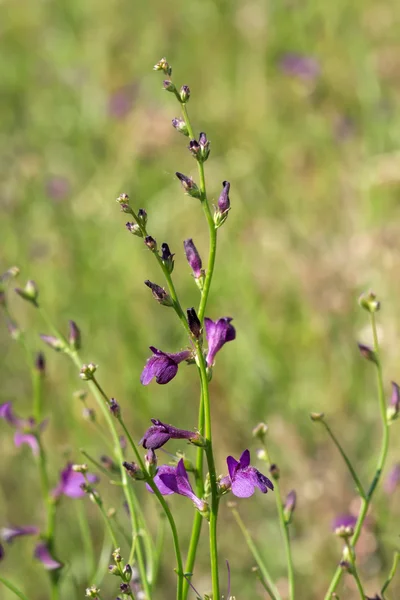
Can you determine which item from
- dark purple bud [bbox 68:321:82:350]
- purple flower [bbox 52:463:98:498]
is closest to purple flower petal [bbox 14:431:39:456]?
purple flower [bbox 52:463:98:498]

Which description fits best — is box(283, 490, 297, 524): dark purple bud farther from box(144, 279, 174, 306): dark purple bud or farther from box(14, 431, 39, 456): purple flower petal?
box(14, 431, 39, 456): purple flower petal

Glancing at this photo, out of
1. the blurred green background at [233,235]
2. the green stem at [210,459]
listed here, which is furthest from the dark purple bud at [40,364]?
the green stem at [210,459]

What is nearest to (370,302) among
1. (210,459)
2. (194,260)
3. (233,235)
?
(194,260)

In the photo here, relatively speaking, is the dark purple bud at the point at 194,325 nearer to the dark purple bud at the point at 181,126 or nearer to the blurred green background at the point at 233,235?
the dark purple bud at the point at 181,126

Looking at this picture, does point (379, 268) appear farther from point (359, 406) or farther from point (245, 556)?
point (245, 556)

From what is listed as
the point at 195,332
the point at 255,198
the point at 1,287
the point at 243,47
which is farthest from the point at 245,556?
the point at 243,47

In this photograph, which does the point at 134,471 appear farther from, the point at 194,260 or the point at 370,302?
the point at 370,302
